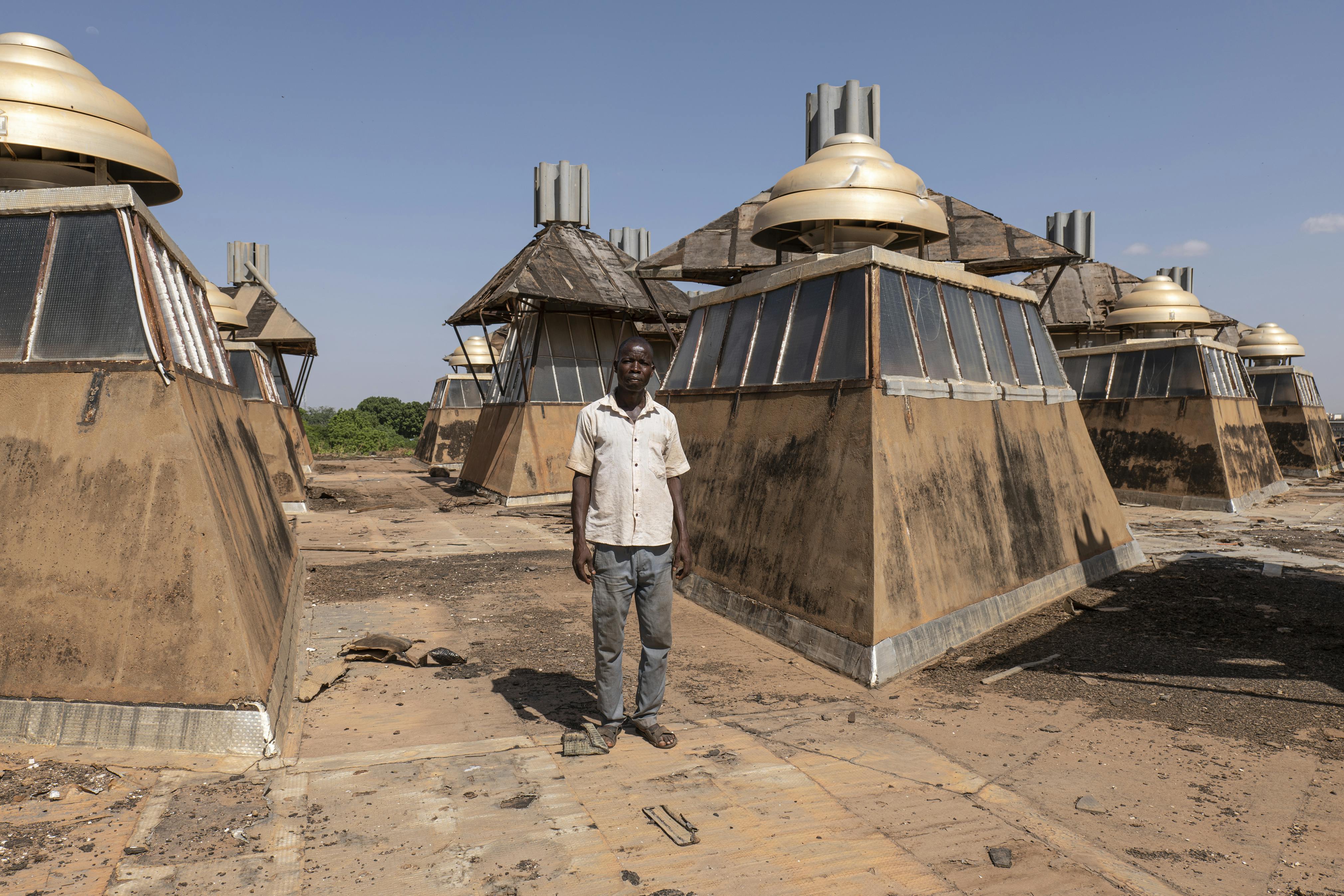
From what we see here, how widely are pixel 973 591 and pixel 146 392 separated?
6410 millimetres

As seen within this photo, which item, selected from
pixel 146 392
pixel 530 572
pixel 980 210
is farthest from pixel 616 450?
pixel 980 210

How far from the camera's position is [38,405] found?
15.2 ft

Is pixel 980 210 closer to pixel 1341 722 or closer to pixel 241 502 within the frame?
pixel 1341 722

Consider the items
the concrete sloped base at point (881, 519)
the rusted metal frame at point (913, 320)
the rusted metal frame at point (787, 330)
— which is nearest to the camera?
the concrete sloped base at point (881, 519)

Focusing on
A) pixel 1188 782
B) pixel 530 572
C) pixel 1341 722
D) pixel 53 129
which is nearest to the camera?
pixel 1188 782

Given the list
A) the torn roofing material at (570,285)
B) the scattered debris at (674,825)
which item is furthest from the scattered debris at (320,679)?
the torn roofing material at (570,285)

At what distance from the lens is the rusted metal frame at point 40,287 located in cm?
471

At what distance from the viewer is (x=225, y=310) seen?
17703 mm

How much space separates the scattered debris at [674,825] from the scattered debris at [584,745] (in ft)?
2.23

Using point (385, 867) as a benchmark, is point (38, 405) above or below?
above

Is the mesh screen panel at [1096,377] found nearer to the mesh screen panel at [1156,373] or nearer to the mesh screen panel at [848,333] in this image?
the mesh screen panel at [1156,373]

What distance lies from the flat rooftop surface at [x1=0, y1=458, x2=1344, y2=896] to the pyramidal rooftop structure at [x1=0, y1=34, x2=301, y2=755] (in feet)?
0.87

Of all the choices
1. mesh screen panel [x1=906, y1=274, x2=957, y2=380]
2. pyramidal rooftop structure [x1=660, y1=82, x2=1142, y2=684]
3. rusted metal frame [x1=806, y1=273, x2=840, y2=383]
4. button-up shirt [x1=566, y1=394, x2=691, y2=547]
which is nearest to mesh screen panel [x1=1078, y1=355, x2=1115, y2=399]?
pyramidal rooftop structure [x1=660, y1=82, x2=1142, y2=684]

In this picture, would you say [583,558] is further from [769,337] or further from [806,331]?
[769,337]
